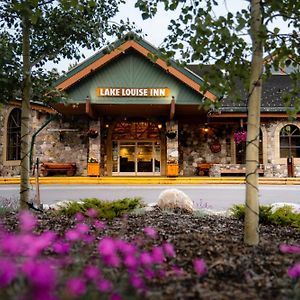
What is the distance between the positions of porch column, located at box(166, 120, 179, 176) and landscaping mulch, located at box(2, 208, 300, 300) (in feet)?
40.7

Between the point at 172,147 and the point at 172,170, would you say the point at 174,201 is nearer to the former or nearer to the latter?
the point at 172,170

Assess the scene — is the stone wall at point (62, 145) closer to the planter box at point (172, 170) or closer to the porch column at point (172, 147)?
the porch column at point (172, 147)

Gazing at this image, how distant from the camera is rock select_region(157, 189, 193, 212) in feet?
22.1

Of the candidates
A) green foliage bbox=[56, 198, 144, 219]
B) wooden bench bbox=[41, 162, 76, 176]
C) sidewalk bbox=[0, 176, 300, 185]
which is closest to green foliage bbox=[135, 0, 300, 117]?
green foliage bbox=[56, 198, 144, 219]

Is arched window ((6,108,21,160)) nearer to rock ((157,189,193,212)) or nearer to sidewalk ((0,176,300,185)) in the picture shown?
sidewalk ((0,176,300,185))

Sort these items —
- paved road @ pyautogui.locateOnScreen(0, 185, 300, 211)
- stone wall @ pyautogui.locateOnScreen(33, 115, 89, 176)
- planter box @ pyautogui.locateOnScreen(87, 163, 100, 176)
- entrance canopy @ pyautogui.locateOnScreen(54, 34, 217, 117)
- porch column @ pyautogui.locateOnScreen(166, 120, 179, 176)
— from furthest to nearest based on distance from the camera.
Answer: stone wall @ pyautogui.locateOnScreen(33, 115, 89, 176)
porch column @ pyautogui.locateOnScreen(166, 120, 179, 176)
planter box @ pyautogui.locateOnScreen(87, 163, 100, 176)
entrance canopy @ pyautogui.locateOnScreen(54, 34, 217, 117)
paved road @ pyautogui.locateOnScreen(0, 185, 300, 211)

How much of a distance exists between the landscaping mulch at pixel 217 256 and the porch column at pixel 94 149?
12497 mm

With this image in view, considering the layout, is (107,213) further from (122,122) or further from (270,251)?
(122,122)

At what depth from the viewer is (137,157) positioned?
2070 cm

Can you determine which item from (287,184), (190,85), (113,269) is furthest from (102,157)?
(113,269)

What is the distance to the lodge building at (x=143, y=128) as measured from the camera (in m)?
17.7

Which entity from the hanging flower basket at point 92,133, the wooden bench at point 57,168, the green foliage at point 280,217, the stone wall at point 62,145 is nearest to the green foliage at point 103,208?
the green foliage at point 280,217

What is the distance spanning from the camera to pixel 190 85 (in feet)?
56.8

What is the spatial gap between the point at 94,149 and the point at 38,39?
12.4 metres
